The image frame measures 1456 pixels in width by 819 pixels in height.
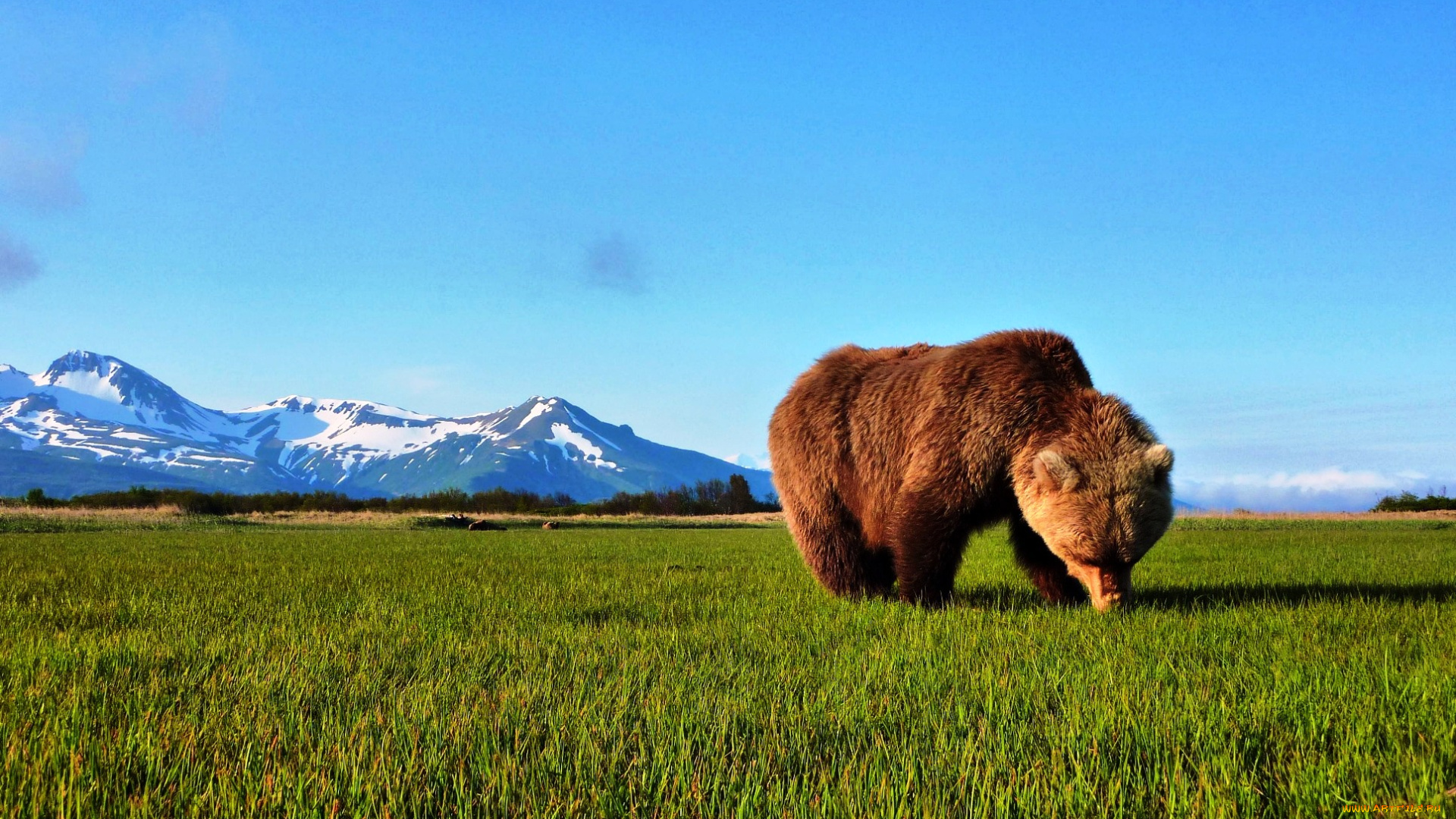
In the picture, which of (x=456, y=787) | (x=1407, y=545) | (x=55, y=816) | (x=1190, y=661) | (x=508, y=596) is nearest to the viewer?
(x=55, y=816)

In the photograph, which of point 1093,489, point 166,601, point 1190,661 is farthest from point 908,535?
point 166,601

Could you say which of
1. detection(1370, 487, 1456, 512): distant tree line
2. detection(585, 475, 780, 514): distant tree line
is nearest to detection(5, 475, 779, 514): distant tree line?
detection(585, 475, 780, 514): distant tree line

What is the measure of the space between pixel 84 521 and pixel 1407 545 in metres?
46.3

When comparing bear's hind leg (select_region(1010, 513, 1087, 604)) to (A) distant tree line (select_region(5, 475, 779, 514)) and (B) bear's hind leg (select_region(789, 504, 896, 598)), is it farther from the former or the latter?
(A) distant tree line (select_region(5, 475, 779, 514))

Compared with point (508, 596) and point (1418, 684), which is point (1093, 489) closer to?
point (1418, 684)

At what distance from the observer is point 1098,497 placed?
682 cm

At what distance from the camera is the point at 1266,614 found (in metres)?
6.89

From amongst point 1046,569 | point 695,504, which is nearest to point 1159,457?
point 1046,569

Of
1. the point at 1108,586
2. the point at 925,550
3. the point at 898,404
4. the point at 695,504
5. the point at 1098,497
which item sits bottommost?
the point at 695,504

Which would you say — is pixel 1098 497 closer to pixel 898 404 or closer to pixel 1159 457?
pixel 1159 457

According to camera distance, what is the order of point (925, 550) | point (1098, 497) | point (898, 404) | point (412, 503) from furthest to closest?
1. point (412, 503)
2. point (898, 404)
3. point (925, 550)
4. point (1098, 497)

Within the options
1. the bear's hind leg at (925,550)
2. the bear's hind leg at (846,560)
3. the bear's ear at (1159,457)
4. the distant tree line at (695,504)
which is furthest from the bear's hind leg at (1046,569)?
the distant tree line at (695,504)

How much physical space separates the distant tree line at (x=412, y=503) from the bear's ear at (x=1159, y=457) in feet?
178

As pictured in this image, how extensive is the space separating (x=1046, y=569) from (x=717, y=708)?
552cm
